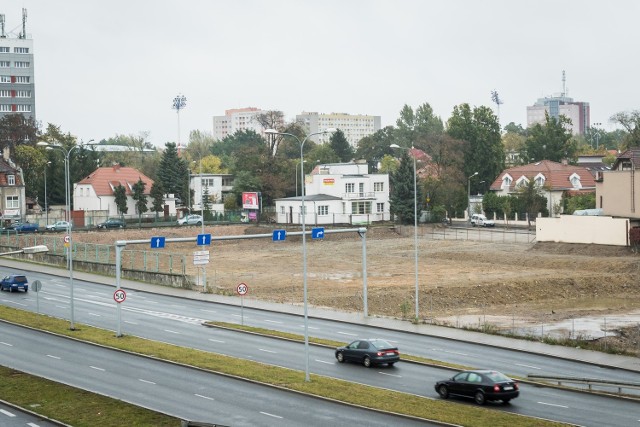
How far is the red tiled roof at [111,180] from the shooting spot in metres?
125

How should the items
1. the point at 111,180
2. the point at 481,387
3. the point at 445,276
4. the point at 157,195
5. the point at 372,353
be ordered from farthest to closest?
the point at 111,180, the point at 157,195, the point at 445,276, the point at 372,353, the point at 481,387

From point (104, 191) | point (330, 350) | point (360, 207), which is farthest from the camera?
point (104, 191)

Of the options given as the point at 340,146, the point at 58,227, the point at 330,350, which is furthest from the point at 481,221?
the point at 330,350

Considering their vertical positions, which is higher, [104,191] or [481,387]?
[104,191]

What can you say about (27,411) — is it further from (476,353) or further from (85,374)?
(476,353)

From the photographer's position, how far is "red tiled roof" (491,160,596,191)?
121m

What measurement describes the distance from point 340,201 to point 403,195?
8692 mm

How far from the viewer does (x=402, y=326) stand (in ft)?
166

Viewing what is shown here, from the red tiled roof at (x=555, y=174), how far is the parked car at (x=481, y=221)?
8.18 metres

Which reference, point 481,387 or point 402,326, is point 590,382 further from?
point 402,326

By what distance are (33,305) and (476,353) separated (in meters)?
32.0

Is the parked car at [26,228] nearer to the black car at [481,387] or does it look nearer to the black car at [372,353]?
the black car at [372,353]

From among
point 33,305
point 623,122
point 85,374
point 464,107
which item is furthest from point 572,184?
point 85,374

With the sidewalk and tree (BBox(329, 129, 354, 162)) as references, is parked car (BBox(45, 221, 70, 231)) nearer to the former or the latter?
the sidewalk
